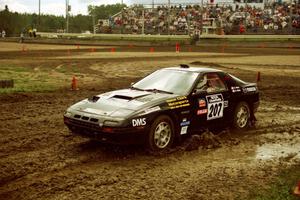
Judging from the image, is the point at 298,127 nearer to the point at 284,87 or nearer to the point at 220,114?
the point at 220,114

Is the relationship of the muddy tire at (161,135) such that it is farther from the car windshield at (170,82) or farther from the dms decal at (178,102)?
the car windshield at (170,82)

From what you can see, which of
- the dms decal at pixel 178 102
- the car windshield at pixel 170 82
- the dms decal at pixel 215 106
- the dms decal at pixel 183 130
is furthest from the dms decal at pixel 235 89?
the dms decal at pixel 183 130

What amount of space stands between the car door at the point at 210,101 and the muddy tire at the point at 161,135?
2.33 feet

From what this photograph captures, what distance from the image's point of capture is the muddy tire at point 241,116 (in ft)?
32.4

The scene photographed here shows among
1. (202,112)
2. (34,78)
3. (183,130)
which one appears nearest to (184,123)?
(183,130)

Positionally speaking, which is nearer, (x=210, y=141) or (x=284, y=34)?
(x=210, y=141)

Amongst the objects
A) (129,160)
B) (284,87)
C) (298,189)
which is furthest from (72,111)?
(284,87)

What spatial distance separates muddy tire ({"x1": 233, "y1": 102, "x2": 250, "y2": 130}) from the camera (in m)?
9.88

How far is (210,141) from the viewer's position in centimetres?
890

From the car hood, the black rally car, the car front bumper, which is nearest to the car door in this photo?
the black rally car

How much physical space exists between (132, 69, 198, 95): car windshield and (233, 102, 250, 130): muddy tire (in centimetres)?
144

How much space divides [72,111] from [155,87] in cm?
177

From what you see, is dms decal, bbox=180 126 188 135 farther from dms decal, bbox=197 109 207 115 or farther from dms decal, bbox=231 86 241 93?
dms decal, bbox=231 86 241 93

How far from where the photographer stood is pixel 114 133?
7438 mm
